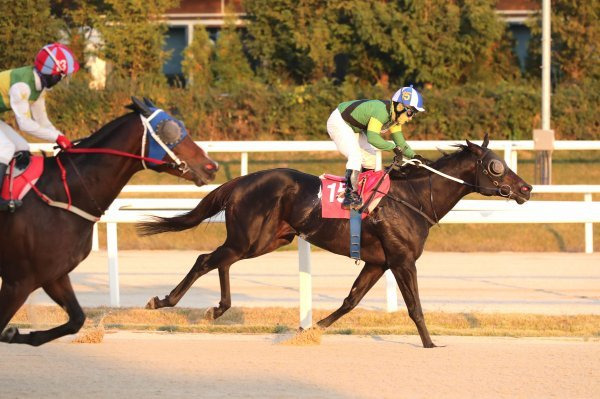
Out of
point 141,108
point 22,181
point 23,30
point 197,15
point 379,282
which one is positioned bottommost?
point 379,282

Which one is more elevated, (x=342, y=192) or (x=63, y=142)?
(x=63, y=142)

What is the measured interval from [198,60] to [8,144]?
1540 cm

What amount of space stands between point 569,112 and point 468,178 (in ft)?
35.1

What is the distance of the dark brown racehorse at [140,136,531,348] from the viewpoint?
8633 millimetres

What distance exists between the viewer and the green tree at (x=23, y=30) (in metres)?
19.9

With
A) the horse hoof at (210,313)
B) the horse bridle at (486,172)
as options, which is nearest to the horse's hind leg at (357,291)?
the horse bridle at (486,172)

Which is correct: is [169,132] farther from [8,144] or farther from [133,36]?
[133,36]

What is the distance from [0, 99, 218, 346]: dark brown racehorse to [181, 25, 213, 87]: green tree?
48.9ft

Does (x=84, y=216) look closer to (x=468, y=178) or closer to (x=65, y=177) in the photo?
(x=65, y=177)

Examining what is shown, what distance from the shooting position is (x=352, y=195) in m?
8.56

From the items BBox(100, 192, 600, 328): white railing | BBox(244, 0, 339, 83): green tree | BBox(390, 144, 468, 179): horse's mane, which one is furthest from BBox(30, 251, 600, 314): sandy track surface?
BBox(244, 0, 339, 83): green tree

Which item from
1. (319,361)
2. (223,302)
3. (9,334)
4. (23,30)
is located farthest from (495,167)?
(23,30)

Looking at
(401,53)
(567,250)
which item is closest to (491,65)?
(401,53)

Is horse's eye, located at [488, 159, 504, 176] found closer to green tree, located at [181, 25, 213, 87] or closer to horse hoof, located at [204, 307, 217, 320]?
horse hoof, located at [204, 307, 217, 320]
